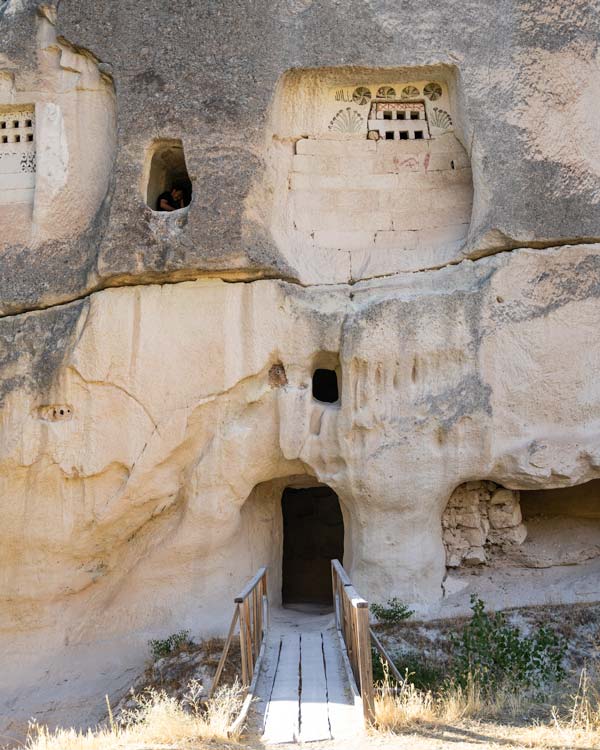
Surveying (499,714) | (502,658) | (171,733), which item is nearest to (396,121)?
(502,658)

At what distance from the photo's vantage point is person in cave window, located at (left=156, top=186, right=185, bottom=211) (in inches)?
301

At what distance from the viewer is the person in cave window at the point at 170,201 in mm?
7641

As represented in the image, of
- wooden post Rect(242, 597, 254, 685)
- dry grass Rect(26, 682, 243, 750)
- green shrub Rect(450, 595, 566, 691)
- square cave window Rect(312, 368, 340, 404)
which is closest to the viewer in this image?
dry grass Rect(26, 682, 243, 750)

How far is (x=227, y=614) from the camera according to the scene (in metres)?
7.43

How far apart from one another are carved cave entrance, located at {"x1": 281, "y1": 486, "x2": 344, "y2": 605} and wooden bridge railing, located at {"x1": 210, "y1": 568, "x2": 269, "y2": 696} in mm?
3306

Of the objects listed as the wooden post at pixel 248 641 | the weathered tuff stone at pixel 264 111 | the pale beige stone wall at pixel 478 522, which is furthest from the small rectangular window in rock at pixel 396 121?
the wooden post at pixel 248 641

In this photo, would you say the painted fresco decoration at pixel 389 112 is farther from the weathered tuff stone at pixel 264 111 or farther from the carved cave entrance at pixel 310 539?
the carved cave entrance at pixel 310 539

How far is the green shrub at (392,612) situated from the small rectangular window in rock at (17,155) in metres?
4.63

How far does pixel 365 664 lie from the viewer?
4.56 metres

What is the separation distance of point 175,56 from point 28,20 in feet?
4.79

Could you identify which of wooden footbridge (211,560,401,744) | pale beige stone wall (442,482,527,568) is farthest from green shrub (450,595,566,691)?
pale beige stone wall (442,482,527,568)

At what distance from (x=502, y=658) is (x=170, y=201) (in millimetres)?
4655

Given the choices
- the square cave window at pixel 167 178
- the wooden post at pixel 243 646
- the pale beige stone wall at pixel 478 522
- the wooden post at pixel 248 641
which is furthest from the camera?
the pale beige stone wall at pixel 478 522

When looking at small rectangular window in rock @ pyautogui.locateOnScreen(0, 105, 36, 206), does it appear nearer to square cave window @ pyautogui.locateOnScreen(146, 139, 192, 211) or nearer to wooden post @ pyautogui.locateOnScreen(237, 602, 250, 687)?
square cave window @ pyautogui.locateOnScreen(146, 139, 192, 211)
